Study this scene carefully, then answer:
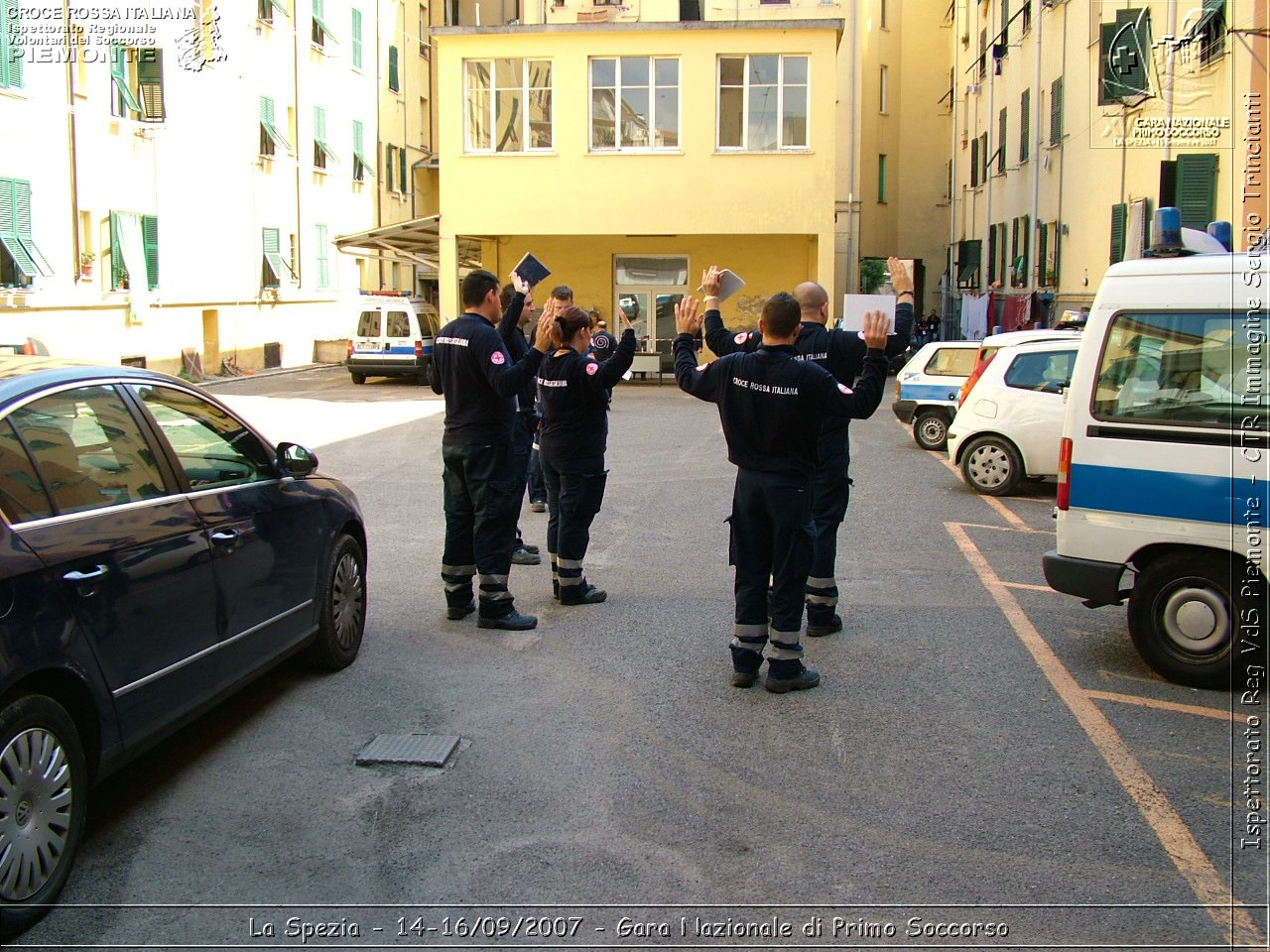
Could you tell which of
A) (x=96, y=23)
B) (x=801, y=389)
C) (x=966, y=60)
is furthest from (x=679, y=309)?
(x=966, y=60)

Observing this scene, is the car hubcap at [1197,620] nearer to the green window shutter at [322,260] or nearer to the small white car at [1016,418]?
the small white car at [1016,418]

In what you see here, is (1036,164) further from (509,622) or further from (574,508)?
(509,622)

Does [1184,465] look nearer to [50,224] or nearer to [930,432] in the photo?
[930,432]

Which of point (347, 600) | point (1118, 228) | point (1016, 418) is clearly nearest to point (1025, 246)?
point (1118, 228)

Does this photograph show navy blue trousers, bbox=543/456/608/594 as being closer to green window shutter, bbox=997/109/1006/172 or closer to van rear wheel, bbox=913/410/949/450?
van rear wheel, bbox=913/410/949/450

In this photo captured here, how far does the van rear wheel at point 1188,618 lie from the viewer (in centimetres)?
604

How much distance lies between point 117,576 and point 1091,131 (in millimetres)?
20595

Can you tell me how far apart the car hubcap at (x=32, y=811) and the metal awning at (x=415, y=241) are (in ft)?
84.7

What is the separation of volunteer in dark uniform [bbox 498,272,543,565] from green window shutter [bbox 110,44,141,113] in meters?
18.7

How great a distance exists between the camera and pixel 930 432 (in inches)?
666

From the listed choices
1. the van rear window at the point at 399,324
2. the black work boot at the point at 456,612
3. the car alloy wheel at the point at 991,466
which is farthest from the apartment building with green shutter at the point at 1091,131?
the van rear window at the point at 399,324

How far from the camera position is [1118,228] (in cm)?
1939

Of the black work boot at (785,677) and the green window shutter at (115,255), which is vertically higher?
the green window shutter at (115,255)

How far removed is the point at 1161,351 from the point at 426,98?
145 ft
